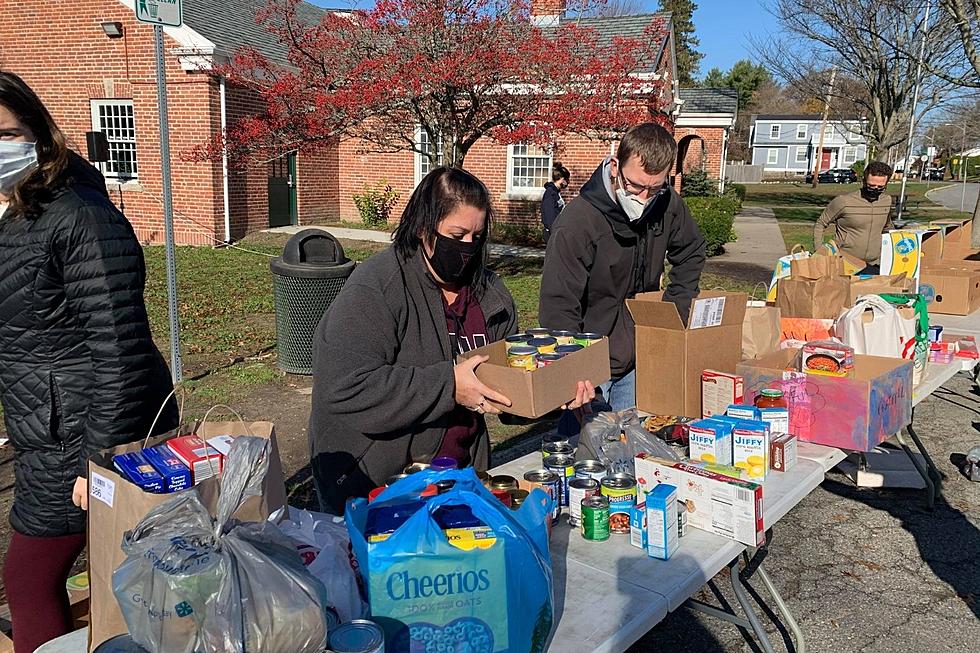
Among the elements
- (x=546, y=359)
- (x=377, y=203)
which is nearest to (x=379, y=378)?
(x=546, y=359)

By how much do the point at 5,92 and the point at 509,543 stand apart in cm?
175

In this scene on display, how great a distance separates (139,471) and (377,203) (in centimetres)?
1747

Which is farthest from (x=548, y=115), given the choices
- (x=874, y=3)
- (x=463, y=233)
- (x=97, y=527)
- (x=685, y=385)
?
(x=874, y=3)

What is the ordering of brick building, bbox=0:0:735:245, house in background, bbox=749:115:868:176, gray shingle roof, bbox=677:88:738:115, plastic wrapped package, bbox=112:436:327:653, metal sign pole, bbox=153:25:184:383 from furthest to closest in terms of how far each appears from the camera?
house in background, bbox=749:115:868:176 → gray shingle roof, bbox=677:88:738:115 → brick building, bbox=0:0:735:245 → metal sign pole, bbox=153:25:184:383 → plastic wrapped package, bbox=112:436:327:653

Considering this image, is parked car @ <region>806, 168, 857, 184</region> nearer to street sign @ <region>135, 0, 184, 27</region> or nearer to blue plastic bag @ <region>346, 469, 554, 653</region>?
street sign @ <region>135, 0, 184, 27</region>

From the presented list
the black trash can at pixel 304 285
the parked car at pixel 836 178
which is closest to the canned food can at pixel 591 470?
the black trash can at pixel 304 285

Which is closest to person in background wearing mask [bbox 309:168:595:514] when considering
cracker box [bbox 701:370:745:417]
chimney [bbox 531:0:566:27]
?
cracker box [bbox 701:370:745:417]

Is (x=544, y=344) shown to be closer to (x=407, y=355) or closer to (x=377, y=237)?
(x=407, y=355)

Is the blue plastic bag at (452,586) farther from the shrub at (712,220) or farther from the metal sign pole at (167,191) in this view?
the shrub at (712,220)

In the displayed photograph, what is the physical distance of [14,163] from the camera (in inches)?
79.0

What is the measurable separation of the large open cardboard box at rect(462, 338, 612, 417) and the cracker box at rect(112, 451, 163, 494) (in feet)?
3.28

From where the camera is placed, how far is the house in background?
78.4m

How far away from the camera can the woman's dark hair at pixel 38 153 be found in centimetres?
201

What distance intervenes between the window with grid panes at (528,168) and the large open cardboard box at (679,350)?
47.3 feet
